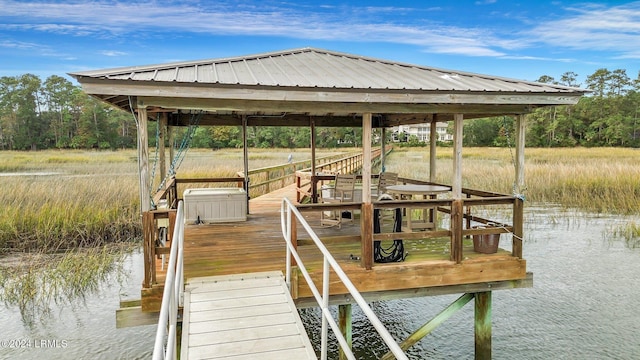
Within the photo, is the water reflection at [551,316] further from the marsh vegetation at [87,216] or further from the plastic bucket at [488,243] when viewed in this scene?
the marsh vegetation at [87,216]

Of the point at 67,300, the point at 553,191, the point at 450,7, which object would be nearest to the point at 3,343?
the point at 67,300

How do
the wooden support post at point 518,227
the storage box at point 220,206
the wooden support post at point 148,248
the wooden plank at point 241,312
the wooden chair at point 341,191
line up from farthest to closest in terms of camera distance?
the storage box at point 220,206, the wooden chair at point 341,191, the wooden support post at point 518,227, the wooden support post at point 148,248, the wooden plank at point 241,312

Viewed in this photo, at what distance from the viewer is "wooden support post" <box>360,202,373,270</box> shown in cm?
534

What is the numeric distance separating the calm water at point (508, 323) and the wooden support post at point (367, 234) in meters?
2.47

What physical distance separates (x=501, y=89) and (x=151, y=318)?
4.71 m

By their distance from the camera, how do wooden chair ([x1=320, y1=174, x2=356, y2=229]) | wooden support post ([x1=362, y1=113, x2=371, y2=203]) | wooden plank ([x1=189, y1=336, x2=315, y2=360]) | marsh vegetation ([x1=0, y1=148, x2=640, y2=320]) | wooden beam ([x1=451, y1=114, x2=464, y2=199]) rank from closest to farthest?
wooden plank ([x1=189, y1=336, x2=315, y2=360])
wooden support post ([x1=362, y1=113, x2=371, y2=203])
wooden beam ([x1=451, y1=114, x2=464, y2=199])
wooden chair ([x1=320, y1=174, x2=356, y2=229])
marsh vegetation ([x1=0, y1=148, x2=640, y2=320])

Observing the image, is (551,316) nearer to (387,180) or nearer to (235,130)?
(387,180)

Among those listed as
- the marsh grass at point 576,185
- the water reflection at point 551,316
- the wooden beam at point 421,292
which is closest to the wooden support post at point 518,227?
the wooden beam at point 421,292

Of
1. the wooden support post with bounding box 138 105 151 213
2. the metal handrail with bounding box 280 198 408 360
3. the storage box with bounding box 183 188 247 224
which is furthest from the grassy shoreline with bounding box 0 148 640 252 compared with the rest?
the wooden support post with bounding box 138 105 151 213

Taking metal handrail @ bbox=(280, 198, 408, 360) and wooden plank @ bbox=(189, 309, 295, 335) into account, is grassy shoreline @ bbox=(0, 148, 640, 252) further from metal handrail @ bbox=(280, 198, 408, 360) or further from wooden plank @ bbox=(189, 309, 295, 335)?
wooden plank @ bbox=(189, 309, 295, 335)

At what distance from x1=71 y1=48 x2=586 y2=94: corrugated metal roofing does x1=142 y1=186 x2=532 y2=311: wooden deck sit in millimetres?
1833

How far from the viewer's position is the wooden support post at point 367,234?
5.34 meters

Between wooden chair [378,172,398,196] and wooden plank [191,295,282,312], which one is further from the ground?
wooden chair [378,172,398,196]

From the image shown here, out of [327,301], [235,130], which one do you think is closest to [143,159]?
[327,301]
